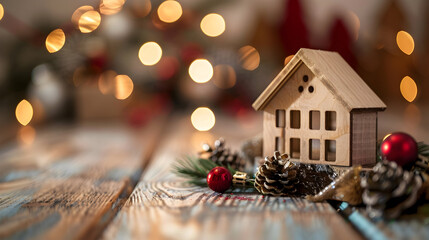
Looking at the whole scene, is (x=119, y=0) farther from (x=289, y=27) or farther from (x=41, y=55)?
(x=289, y=27)

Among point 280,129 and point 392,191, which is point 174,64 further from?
point 392,191

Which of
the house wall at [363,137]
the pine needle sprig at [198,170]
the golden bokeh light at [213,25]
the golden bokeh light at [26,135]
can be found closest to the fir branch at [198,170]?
the pine needle sprig at [198,170]

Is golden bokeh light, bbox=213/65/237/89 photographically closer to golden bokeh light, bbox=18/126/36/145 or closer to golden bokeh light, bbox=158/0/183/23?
golden bokeh light, bbox=158/0/183/23

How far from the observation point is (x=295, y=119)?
0.86m

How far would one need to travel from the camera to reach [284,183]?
74cm

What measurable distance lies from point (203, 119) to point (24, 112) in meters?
0.95

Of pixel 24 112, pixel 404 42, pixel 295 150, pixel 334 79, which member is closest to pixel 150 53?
pixel 24 112

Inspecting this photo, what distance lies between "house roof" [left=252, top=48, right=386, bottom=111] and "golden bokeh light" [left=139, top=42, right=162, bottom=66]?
1842 mm

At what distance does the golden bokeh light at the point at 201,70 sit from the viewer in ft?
8.59

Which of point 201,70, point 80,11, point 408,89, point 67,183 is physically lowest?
point 67,183

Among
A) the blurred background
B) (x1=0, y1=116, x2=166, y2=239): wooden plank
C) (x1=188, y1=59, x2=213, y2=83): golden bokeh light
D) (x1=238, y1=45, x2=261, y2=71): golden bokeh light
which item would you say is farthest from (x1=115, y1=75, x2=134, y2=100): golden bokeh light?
(x1=0, y1=116, x2=166, y2=239): wooden plank

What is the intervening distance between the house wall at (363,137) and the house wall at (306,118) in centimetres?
1

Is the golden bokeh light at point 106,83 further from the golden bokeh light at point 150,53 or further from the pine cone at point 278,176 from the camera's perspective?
the pine cone at point 278,176

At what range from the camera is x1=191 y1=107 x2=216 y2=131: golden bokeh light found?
2138 mm
